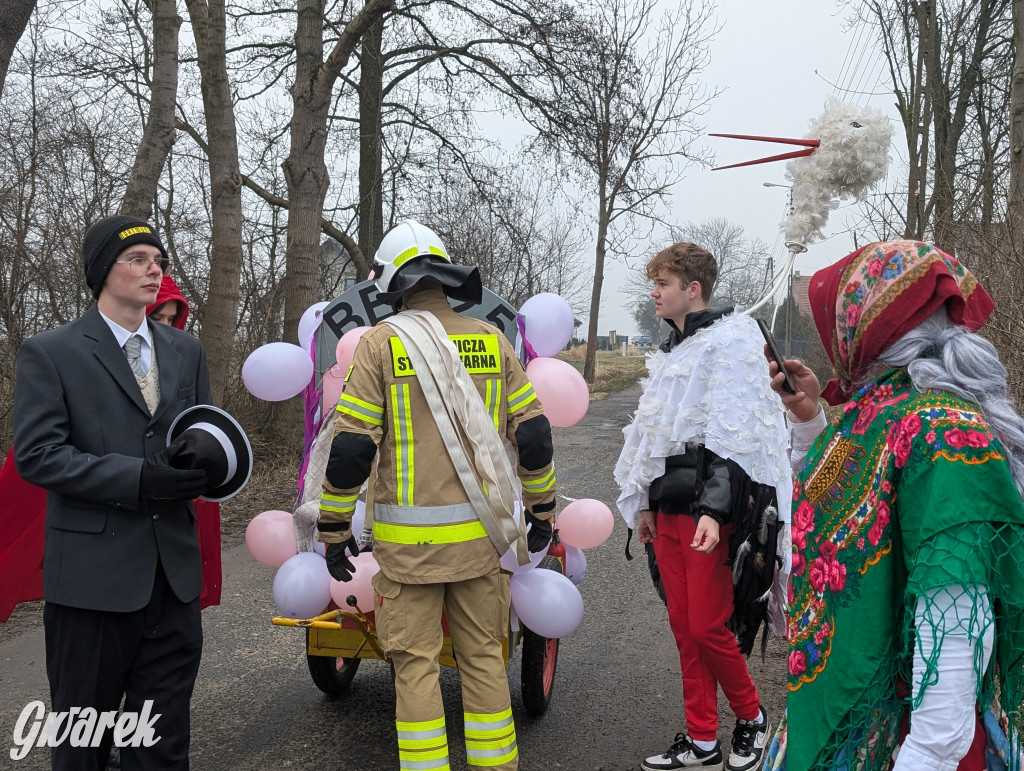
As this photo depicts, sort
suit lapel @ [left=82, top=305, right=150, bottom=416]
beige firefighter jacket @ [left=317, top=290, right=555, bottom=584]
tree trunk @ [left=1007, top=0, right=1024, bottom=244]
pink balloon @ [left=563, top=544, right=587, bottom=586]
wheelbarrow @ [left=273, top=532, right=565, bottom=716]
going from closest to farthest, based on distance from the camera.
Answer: suit lapel @ [left=82, top=305, right=150, bottom=416]
beige firefighter jacket @ [left=317, top=290, right=555, bottom=584]
wheelbarrow @ [left=273, top=532, right=565, bottom=716]
pink balloon @ [left=563, top=544, right=587, bottom=586]
tree trunk @ [left=1007, top=0, right=1024, bottom=244]

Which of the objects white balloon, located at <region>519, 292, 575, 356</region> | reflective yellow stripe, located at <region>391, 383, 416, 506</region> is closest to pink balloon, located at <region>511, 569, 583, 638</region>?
reflective yellow stripe, located at <region>391, 383, 416, 506</region>

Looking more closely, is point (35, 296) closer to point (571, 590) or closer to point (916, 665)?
point (571, 590)

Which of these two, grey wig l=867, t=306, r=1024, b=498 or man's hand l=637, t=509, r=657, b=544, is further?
man's hand l=637, t=509, r=657, b=544

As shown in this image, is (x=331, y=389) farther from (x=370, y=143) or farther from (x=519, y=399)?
(x=370, y=143)

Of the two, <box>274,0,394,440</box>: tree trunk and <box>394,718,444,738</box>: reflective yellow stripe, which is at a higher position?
<box>274,0,394,440</box>: tree trunk

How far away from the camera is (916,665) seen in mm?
1624

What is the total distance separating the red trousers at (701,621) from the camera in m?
3.23

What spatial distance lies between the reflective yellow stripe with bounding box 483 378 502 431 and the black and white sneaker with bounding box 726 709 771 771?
5.29 ft

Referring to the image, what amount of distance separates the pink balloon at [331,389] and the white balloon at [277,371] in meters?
0.09

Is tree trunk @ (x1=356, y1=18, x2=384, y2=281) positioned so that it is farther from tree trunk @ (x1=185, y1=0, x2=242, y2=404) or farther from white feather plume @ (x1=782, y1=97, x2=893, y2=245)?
white feather plume @ (x1=782, y1=97, x2=893, y2=245)

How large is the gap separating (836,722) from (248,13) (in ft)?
41.3

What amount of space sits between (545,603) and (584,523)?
0.61 metres

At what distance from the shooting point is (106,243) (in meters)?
2.83

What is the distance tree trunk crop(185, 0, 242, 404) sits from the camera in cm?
866
